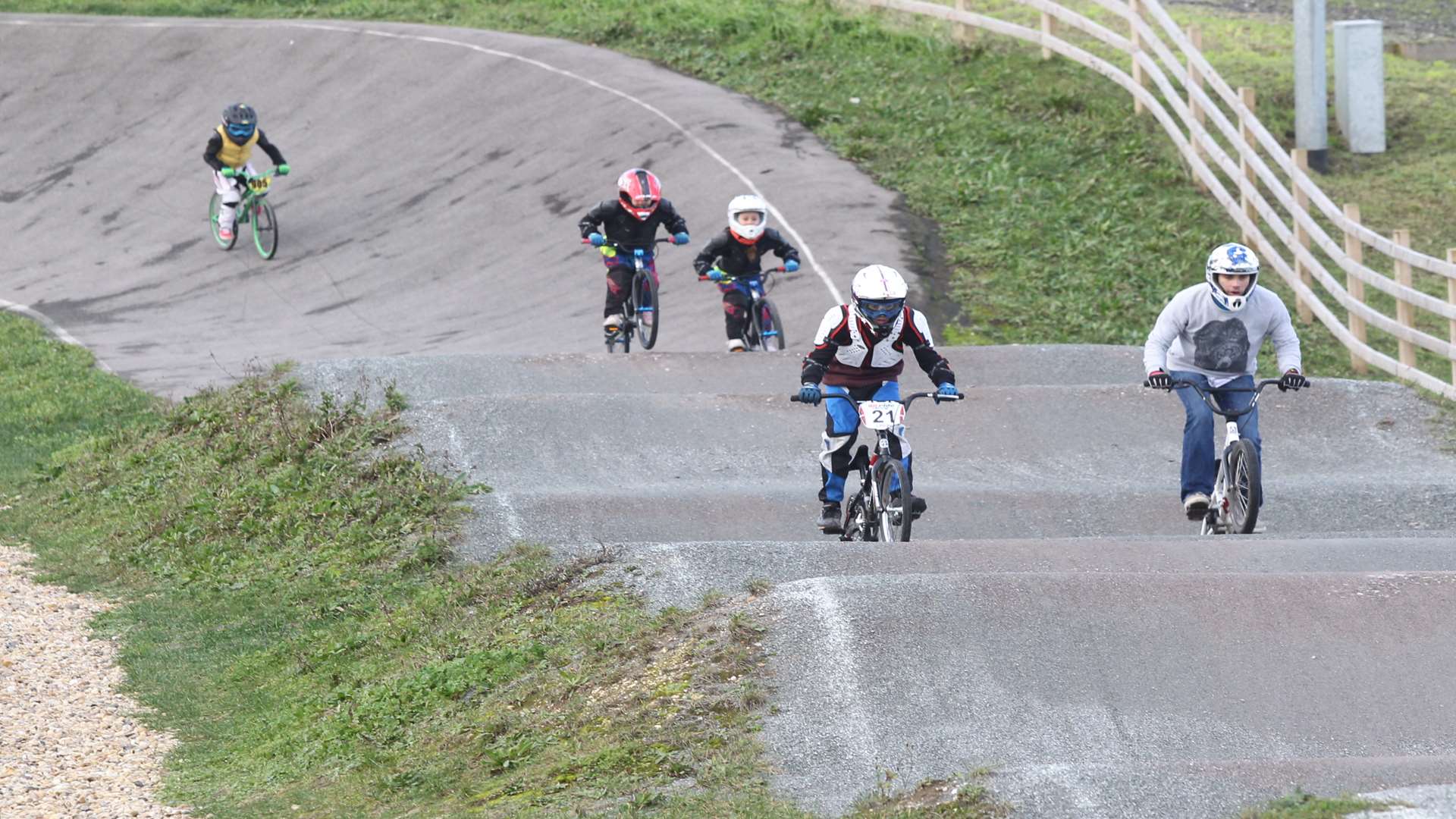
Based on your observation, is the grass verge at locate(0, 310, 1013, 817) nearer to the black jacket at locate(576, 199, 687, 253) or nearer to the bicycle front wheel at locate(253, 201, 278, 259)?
the black jacket at locate(576, 199, 687, 253)

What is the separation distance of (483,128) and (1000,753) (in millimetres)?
21848

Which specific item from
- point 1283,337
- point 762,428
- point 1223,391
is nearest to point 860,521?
point 1223,391

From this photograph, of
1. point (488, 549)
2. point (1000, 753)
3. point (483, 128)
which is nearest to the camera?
point (1000, 753)

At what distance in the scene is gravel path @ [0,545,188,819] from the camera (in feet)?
25.1

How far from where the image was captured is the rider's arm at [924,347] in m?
10.5

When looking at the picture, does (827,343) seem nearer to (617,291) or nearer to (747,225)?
(747,225)

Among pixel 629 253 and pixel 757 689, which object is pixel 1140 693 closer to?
pixel 757 689

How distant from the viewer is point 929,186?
898 inches

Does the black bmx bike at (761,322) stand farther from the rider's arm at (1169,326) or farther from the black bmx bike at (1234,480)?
the black bmx bike at (1234,480)

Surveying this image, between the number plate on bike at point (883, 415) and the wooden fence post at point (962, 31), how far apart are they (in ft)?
61.7

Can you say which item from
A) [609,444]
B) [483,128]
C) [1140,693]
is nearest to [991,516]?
[609,444]

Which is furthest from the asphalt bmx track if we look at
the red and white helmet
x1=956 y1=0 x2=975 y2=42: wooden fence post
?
x1=956 y1=0 x2=975 y2=42: wooden fence post

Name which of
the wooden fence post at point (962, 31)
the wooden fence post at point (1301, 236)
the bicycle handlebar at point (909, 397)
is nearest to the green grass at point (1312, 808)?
the bicycle handlebar at point (909, 397)

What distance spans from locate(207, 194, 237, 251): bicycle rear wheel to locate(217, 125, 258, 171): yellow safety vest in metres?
0.57
